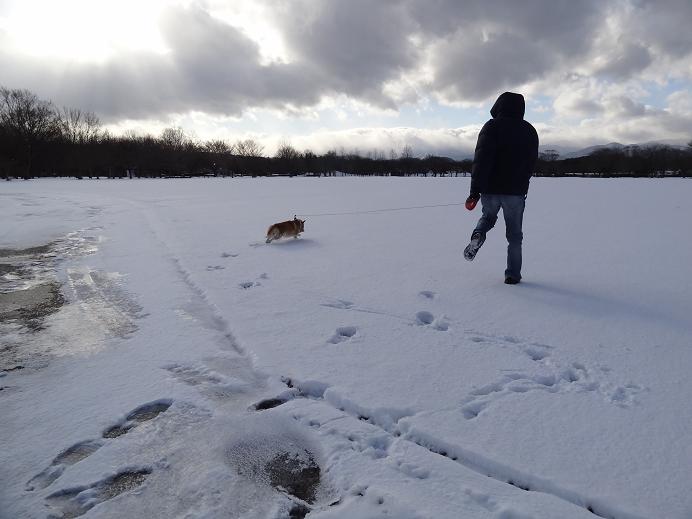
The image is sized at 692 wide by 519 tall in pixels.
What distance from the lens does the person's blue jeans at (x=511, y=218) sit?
411 centimetres

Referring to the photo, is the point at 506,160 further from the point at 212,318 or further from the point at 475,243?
the point at 212,318

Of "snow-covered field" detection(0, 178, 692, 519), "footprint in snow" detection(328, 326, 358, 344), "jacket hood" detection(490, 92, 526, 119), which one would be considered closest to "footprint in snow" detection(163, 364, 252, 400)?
"snow-covered field" detection(0, 178, 692, 519)

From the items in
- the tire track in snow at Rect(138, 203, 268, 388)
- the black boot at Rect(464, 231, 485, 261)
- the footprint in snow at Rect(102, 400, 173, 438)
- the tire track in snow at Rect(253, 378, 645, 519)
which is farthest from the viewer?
the black boot at Rect(464, 231, 485, 261)

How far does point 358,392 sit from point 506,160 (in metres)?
2.93

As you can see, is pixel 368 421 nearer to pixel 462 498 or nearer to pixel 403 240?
pixel 462 498

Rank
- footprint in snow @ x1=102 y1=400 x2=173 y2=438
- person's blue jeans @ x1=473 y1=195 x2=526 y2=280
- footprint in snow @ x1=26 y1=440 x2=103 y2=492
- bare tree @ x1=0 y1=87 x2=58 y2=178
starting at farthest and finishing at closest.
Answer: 1. bare tree @ x1=0 y1=87 x2=58 y2=178
2. person's blue jeans @ x1=473 y1=195 x2=526 y2=280
3. footprint in snow @ x1=102 y1=400 x2=173 y2=438
4. footprint in snow @ x1=26 y1=440 x2=103 y2=492

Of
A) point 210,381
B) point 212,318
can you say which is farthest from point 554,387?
point 212,318

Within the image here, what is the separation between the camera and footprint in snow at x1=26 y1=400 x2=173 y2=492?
5.62ft

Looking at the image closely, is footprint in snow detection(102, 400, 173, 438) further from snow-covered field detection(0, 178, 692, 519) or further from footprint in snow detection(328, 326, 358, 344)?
footprint in snow detection(328, 326, 358, 344)

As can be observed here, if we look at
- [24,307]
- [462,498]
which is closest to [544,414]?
[462,498]

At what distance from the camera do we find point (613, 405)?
2137 millimetres

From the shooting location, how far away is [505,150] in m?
4.00

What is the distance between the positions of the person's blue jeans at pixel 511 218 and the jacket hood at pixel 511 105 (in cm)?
85

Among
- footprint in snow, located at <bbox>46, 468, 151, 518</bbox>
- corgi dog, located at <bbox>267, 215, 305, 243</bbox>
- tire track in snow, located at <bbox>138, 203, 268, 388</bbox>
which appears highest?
corgi dog, located at <bbox>267, 215, 305, 243</bbox>
